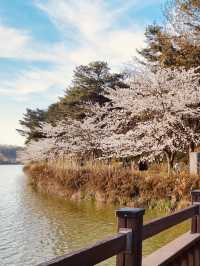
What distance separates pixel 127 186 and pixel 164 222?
14109 millimetres

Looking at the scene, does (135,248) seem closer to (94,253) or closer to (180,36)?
(94,253)

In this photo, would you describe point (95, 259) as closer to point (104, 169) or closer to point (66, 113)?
point (104, 169)

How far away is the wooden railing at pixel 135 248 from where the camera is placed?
10.8 ft

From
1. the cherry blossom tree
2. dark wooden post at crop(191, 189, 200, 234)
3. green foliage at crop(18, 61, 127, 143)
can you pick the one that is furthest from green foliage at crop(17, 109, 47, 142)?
dark wooden post at crop(191, 189, 200, 234)

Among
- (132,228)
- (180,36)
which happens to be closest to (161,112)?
(180,36)

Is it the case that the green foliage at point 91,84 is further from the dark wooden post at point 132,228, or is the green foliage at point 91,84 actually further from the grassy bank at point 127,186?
the dark wooden post at point 132,228

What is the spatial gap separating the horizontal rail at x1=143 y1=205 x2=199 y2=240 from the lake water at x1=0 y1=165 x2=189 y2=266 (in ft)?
13.0

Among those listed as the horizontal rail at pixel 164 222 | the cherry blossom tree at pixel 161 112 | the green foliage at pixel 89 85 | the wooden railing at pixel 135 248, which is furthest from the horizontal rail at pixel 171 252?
the green foliage at pixel 89 85

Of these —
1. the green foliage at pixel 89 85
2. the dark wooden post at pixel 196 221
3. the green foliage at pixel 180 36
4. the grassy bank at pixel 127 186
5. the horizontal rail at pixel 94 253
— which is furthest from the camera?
the green foliage at pixel 89 85

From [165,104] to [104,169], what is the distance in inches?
181


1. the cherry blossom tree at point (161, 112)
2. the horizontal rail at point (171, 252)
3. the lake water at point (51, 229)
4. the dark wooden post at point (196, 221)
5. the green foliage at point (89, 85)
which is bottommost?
the lake water at point (51, 229)

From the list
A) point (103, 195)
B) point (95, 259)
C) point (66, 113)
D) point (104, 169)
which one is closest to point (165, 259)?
point (95, 259)

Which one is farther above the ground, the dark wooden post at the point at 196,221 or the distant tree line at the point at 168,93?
the distant tree line at the point at 168,93

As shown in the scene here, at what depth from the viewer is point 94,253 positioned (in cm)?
341
